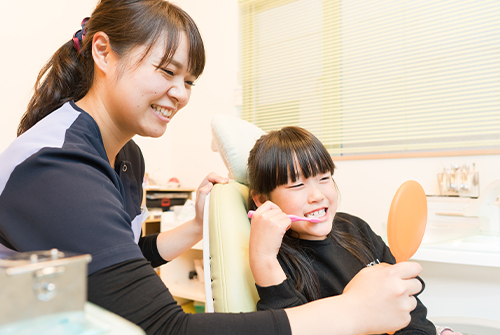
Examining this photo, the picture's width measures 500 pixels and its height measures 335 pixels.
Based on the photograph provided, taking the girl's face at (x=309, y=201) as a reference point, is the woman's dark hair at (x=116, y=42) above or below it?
above

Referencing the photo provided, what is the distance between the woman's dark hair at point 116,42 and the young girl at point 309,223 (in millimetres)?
321

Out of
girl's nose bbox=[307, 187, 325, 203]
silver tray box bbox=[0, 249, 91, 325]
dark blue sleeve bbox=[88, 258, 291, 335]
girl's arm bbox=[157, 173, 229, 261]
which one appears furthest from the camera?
girl's arm bbox=[157, 173, 229, 261]

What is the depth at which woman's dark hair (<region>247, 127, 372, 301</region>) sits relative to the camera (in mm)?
953

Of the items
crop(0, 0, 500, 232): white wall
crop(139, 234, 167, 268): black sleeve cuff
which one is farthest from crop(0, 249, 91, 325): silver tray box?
crop(0, 0, 500, 232): white wall

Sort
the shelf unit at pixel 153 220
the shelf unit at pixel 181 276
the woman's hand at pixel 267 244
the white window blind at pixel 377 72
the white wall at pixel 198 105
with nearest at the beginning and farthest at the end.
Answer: the woman's hand at pixel 267 244
the white window blind at pixel 377 72
the white wall at pixel 198 105
the shelf unit at pixel 181 276
the shelf unit at pixel 153 220

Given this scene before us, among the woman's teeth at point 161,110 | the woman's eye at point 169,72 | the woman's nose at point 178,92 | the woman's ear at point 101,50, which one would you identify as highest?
the woman's ear at point 101,50

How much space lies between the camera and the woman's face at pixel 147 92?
756 millimetres

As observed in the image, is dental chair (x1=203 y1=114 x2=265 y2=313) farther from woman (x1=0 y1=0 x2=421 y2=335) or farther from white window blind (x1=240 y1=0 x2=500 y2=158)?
white window blind (x1=240 y1=0 x2=500 y2=158)

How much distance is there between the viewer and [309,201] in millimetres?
926

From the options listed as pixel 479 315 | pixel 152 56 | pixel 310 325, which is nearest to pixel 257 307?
pixel 310 325

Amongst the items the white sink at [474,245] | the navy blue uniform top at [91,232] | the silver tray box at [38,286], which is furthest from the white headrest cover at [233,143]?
the silver tray box at [38,286]

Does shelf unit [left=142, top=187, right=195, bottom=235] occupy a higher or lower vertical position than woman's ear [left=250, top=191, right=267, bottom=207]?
lower

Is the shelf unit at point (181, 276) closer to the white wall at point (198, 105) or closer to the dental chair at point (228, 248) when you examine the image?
the white wall at point (198, 105)

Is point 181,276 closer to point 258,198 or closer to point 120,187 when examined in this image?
point 258,198
